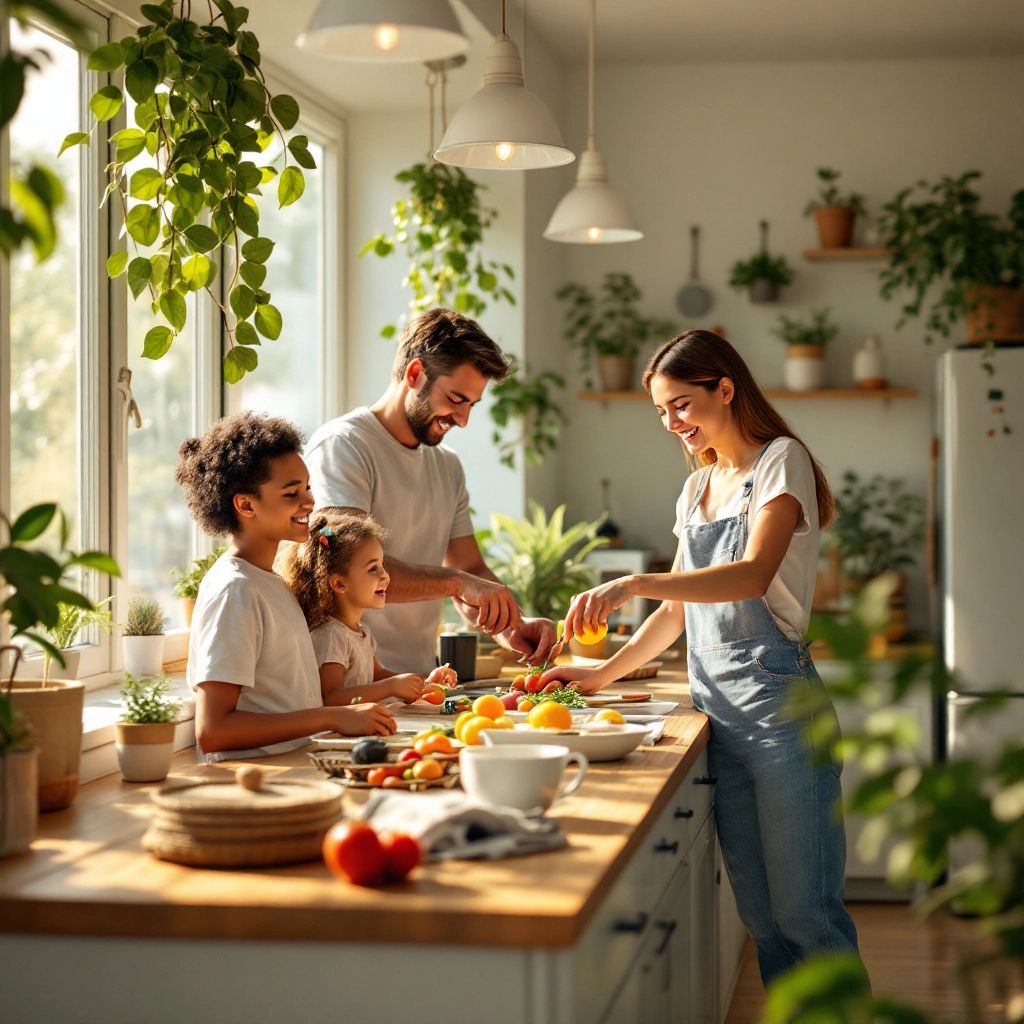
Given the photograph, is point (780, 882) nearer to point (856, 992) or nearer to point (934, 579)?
point (856, 992)

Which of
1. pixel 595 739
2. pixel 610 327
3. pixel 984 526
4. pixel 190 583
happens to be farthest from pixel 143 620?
pixel 610 327

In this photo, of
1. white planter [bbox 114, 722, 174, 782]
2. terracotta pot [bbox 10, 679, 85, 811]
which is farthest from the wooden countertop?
white planter [bbox 114, 722, 174, 782]

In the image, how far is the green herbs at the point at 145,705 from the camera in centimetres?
217

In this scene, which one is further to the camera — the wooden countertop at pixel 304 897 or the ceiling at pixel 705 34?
the ceiling at pixel 705 34

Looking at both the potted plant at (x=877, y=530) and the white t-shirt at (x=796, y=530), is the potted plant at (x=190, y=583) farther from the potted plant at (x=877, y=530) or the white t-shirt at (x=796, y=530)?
the potted plant at (x=877, y=530)

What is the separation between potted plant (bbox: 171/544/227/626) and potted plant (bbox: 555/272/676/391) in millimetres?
2415

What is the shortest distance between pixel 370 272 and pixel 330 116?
1.67 feet

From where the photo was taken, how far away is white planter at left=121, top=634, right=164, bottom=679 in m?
2.86

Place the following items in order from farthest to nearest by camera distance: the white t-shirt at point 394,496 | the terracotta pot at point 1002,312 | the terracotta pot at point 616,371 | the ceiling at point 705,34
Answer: the terracotta pot at point 616,371 < the terracotta pot at point 1002,312 < the ceiling at point 705,34 < the white t-shirt at point 394,496

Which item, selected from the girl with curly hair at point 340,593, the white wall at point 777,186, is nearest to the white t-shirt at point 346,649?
the girl with curly hair at point 340,593

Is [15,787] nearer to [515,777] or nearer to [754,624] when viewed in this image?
[515,777]

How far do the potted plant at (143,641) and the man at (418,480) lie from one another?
42cm

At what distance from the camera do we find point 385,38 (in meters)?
2.10

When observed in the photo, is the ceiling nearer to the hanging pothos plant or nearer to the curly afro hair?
the hanging pothos plant
